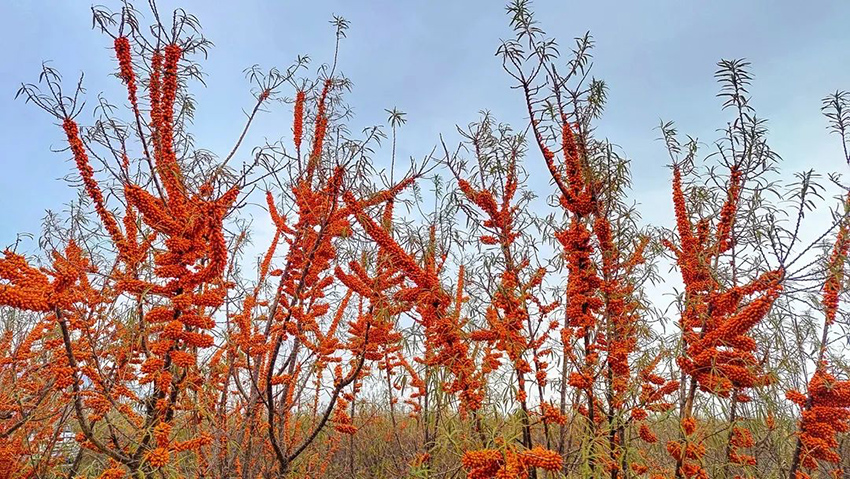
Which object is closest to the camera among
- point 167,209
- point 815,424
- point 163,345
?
point 163,345

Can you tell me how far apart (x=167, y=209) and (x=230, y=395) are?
1.90 meters

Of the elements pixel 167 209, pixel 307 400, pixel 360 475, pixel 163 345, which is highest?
pixel 167 209

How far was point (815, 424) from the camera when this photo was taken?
369 cm

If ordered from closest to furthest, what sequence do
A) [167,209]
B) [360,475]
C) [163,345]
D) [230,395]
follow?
[163,345], [167,209], [230,395], [360,475]

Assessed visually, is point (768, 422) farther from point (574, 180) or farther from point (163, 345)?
point (163, 345)

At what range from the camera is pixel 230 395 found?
14.1 feet

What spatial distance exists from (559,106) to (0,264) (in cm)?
393

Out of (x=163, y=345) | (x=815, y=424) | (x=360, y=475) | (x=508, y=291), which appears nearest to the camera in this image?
(x=163, y=345)

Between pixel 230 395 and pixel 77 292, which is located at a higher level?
pixel 77 292

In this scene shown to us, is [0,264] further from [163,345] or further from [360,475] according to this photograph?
[360,475]

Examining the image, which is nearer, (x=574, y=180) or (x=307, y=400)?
(x=574, y=180)

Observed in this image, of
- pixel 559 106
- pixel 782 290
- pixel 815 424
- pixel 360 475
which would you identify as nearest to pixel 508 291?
pixel 559 106

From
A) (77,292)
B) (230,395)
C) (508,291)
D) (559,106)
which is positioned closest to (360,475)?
(230,395)

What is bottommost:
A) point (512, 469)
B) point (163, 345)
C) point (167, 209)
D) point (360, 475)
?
point (360, 475)
